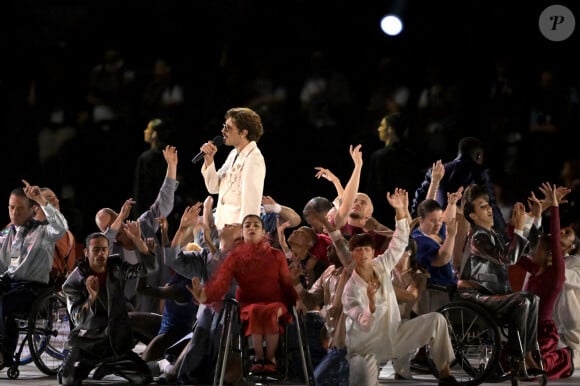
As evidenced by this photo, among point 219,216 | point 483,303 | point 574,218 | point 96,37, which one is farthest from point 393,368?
point 96,37

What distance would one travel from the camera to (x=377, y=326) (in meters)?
7.24

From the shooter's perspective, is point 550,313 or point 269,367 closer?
point 269,367

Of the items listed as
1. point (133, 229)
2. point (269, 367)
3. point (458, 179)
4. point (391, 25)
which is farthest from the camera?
point (391, 25)

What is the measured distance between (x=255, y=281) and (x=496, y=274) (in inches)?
65.5

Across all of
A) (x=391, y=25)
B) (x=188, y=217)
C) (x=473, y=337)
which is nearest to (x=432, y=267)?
(x=473, y=337)

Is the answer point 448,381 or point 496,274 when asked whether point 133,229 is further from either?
point 496,274

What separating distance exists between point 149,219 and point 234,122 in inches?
46.1

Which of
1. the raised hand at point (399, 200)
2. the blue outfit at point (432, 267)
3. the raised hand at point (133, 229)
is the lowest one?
the blue outfit at point (432, 267)

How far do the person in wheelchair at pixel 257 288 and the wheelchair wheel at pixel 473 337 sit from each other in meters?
1.09

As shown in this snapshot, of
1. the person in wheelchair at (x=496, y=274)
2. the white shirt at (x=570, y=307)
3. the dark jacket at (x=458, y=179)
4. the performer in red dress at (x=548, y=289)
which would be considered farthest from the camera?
the dark jacket at (x=458, y=179)

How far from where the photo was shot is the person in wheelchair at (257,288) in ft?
22.9

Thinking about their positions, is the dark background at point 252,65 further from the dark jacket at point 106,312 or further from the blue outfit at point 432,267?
the dark jacket at point 106,312

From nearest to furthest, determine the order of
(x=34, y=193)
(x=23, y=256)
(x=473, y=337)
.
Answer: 1. (x=473, y=337)
2. (x=34, y=193)
3. (x=23, y=256)

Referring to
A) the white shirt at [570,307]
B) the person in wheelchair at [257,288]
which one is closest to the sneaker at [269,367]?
the person in wheelchair at [257,288]
